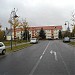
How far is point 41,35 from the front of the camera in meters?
136

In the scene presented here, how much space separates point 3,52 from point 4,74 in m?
15.0

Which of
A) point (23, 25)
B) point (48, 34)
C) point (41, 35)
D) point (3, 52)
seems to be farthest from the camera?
point (48, 34)

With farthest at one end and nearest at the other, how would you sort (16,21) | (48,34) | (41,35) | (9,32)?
(48,34) < (41,35) < (16,21) < (9,32)

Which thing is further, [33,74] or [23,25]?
[23,25]

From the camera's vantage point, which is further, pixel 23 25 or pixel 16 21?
pixel 23 25

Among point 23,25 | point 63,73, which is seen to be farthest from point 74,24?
point 63,73

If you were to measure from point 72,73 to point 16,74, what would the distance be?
2.65 meters

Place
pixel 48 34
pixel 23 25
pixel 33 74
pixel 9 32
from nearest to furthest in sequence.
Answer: pixel 33 74 → pixel 9 32 → pixel 23 25 → pixel 48 34

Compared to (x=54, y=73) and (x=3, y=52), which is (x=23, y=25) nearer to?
(x=3, y=52)

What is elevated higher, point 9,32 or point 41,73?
point 9,32

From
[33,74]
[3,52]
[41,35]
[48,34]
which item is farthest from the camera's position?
Result: [48,34]

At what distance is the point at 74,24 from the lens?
6462cm

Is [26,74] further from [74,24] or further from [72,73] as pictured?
[74,24]

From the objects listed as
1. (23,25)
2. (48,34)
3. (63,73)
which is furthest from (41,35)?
(63,73)
